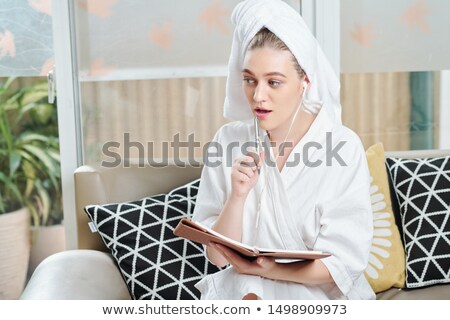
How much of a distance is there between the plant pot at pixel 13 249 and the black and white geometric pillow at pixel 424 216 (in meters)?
1.69

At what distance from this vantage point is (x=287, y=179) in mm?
1871

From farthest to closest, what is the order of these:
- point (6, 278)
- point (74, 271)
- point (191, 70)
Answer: point (6, 278) → point (191, 70) → point (74, 271)

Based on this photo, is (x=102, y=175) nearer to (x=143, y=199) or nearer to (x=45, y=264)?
(x=143, y=199)

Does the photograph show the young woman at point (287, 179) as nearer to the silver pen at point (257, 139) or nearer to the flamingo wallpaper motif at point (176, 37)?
the silver pen at point (257, 139)

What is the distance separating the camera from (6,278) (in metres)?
3.13

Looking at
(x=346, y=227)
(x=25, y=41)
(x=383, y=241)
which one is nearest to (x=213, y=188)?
(x=346, y=227)

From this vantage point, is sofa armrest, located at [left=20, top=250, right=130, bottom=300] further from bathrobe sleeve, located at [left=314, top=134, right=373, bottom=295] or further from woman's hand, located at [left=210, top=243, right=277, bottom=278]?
bathrobe sleeve, located at [left=314, top=134, right=373, bottom=295]

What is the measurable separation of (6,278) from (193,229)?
186cm

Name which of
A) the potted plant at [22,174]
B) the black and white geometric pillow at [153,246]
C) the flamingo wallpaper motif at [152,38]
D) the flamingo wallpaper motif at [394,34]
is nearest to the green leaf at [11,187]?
the potted plant at [22,174]

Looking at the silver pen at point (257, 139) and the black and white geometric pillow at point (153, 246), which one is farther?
the black and white geometric pillow at point (153, 246)

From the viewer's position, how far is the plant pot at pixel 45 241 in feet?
10.3

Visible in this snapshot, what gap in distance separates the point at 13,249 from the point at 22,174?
344 millimetres

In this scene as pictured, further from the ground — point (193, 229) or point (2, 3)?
point (2, 3)
